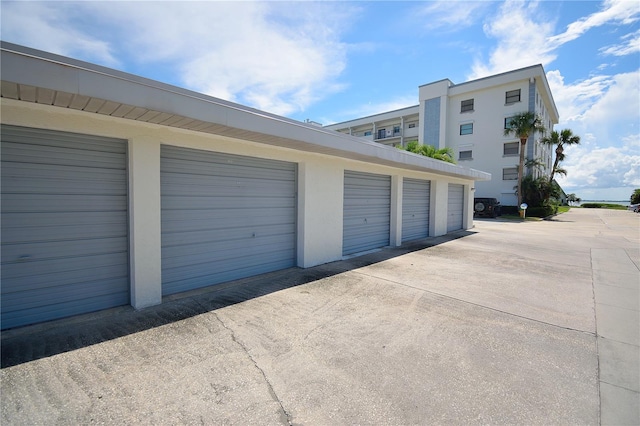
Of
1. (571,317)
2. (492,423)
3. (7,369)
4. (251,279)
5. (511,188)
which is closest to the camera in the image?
(492,423)

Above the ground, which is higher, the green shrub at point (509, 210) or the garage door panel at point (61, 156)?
the garage door panel at point (61, 156)

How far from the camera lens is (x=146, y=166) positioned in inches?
177

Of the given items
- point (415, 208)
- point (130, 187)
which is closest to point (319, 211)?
point (130, 187)

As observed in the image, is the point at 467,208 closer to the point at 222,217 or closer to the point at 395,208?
the point at 395,208

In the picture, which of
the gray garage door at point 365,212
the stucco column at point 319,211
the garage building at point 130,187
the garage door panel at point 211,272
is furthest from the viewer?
the gray garage door at point 365,212

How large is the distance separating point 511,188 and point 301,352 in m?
33.2

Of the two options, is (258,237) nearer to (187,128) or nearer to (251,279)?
(251,279)

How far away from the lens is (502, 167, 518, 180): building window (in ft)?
97.3

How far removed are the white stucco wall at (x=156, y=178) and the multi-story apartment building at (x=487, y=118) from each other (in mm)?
26489

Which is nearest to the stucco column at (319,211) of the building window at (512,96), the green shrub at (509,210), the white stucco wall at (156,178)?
the white stucco wall at (156,178)

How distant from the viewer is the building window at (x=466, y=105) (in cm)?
3297

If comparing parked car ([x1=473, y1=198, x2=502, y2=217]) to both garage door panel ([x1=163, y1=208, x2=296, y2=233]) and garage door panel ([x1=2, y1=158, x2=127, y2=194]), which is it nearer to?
garage door panel ([x1=163, y1=208, x2=296, y2=233])

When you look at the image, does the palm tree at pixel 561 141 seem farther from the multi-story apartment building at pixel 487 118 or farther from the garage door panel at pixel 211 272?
the garage door panel at pixel 211 272

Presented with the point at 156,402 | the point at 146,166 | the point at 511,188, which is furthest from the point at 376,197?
the point at 511,188
